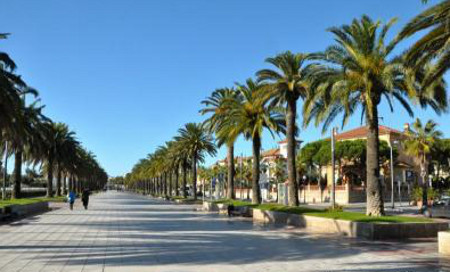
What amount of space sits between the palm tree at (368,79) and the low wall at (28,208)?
55.6 ft

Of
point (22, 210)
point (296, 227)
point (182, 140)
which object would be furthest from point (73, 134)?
point (296, 227)

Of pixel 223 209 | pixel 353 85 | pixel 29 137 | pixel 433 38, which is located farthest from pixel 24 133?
pixel 433 38

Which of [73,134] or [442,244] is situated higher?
[73,134]

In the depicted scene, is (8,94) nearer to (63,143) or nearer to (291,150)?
(291,150)

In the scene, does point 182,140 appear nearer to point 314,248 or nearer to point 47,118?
point 47,118

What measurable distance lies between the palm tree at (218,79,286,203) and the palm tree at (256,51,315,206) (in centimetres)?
366

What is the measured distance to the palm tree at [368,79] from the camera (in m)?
21.8

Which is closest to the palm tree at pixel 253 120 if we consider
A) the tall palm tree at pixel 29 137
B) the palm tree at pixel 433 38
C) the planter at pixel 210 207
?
the planter at pixel 210 207

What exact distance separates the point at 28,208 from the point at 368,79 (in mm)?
22086

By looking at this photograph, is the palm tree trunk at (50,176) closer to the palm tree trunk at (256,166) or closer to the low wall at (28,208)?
the low wall at (28,208)

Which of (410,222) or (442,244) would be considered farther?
(410,222)

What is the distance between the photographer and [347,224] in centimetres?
1931

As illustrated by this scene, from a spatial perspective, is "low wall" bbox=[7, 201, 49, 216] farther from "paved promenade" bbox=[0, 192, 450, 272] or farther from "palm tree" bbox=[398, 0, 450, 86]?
"palm tree" bbox=[398, 0, 450, 86]

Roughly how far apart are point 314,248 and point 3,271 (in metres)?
8.23
